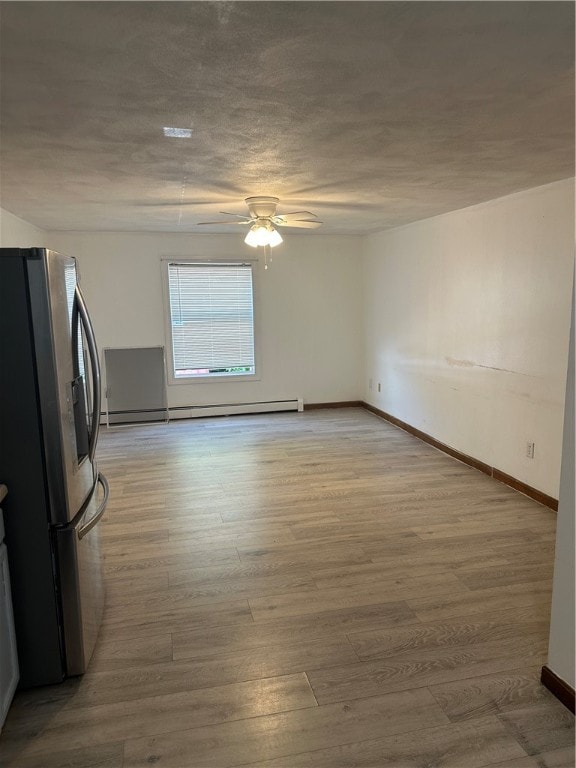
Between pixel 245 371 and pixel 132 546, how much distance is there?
12.0ft

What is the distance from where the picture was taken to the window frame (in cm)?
632

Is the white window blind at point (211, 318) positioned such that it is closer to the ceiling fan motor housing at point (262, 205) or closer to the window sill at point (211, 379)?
the window sill at point (211, 379)

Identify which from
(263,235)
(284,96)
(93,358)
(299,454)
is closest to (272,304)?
(299,454)

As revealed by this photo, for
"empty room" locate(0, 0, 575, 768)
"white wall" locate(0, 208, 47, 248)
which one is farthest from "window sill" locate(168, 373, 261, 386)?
"white wall" locate(0, 208, 47, 248)

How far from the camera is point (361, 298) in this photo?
693 cm

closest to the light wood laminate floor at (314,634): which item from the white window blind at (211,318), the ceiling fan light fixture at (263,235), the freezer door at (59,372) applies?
the freezer door at (59,372)

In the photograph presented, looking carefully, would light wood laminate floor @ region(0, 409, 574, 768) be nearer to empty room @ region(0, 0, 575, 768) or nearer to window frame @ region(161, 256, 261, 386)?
empty room @ region(0, 0, 575, 768)

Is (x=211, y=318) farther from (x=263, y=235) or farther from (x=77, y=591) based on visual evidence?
(x=77, y=591)

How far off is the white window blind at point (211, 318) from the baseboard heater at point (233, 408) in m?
0.42

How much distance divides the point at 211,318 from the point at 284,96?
4.71 m

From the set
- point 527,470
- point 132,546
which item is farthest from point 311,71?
point 527,470

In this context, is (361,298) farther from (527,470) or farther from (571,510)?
(571,510)

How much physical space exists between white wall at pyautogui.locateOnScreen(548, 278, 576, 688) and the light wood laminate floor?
174mm

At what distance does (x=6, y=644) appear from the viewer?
1.97 m
